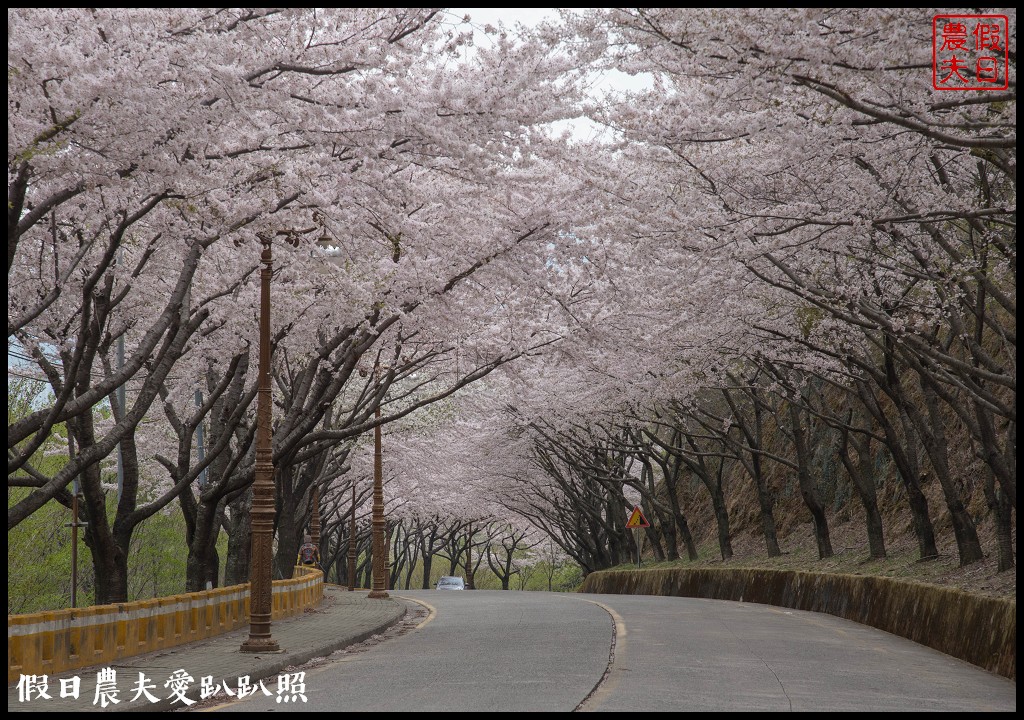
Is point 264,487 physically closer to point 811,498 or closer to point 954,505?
point 954,505

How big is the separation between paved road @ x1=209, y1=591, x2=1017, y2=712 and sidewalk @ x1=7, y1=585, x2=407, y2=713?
0.62m

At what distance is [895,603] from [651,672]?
8.26 meters

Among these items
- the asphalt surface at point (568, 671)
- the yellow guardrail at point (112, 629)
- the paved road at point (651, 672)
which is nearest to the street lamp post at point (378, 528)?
the asphalt surface at point (568, 671)

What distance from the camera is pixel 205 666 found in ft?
41.8

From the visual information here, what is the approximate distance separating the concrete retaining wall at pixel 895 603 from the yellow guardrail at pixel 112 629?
35.5ft

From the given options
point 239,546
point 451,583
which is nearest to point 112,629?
point 239,546

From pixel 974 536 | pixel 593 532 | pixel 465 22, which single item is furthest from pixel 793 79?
pixel 593 532

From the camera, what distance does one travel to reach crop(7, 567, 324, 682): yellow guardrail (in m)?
11.4

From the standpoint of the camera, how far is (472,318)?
24.0m

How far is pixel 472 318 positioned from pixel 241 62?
13287mm

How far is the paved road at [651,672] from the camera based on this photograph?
968cm

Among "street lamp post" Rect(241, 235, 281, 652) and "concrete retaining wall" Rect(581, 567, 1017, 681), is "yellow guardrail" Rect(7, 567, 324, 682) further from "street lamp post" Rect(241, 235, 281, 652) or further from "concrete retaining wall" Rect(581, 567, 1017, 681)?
"concrete retaining wall" Rect(581, 567, 1017, 681)

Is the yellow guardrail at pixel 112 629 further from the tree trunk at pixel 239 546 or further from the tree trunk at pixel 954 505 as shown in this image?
the tree trunk at pixel 954 505

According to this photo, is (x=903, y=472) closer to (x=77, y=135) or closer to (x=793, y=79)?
(x=793, y=79)
